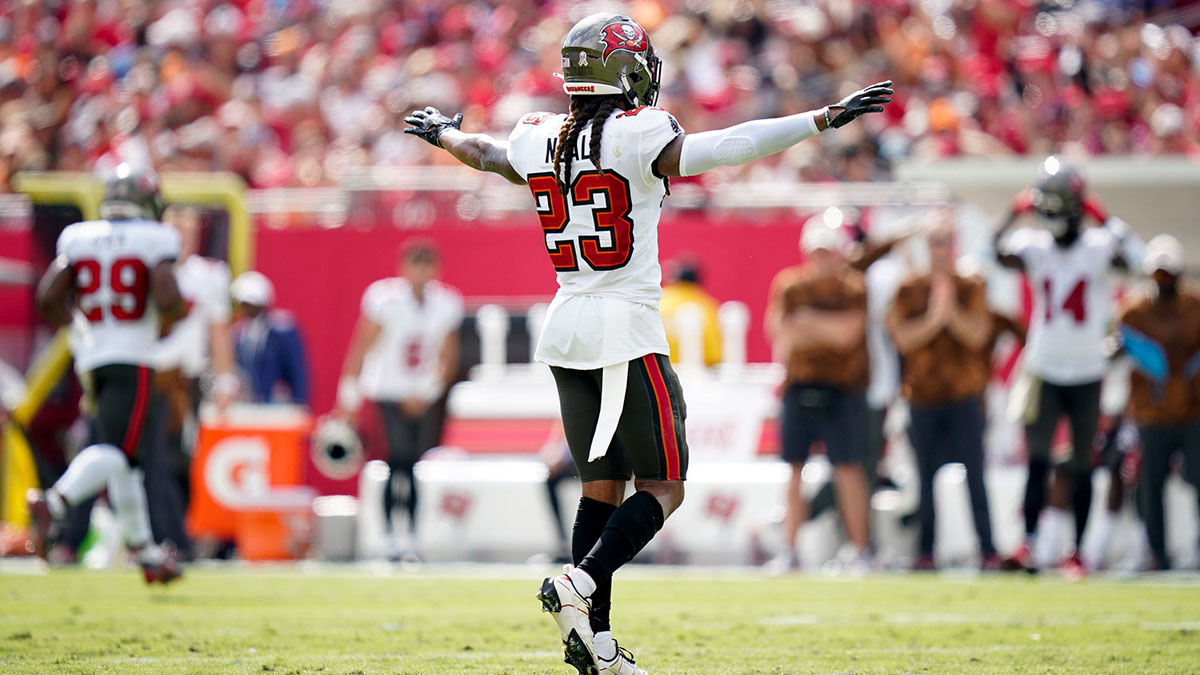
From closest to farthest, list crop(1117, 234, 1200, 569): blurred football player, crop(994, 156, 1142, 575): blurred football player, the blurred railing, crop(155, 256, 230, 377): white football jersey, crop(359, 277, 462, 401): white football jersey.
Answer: crop(994, 156, 1142, 575): blurred football player, crop(1117, 234, 1200, 569): blurred football player, crop(155, 256, 230, 377): white football jersey, crop(359, 277, 462, 401): white football jersey, the blurred railing

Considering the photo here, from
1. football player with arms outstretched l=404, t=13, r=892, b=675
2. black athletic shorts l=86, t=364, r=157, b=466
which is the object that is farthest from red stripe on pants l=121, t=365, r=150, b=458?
football player with arms outstretched l=404, t=13, r=892, b=675

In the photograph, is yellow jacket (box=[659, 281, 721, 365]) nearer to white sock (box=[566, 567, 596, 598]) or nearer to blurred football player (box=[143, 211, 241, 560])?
blurred football player (box=[143, 211, 241, 560])

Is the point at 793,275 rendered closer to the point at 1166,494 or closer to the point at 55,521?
the point at 1166,494

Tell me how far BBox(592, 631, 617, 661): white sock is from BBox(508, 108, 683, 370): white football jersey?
30.5 inches

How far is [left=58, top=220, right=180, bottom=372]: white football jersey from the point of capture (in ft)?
25.4

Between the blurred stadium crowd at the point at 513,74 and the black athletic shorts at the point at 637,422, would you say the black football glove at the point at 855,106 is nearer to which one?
the black athletic shorts at the point at 637,422

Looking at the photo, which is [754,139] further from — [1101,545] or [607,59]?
[1101,545]

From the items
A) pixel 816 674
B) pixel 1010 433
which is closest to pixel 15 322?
pixel 1010 433

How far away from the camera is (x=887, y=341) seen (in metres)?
10.2

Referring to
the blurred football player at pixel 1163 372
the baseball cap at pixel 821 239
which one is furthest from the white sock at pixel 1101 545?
the baseball cap at pixel 821 239

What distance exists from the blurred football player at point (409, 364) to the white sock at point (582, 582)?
19.9ft

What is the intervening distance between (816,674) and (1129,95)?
9.67 meters

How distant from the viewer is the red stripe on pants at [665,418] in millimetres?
4770

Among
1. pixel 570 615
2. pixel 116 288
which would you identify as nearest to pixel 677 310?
pixel 116 288
